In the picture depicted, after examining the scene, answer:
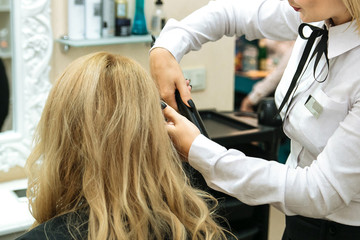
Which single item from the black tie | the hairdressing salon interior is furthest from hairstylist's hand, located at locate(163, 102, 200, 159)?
the hairdressing salon interior

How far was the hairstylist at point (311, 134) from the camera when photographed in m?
1.21

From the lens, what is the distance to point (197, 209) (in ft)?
4.24

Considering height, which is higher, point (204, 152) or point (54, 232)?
point (204, 152)

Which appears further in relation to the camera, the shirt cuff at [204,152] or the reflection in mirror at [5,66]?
the reflection in mirror at [5,66]

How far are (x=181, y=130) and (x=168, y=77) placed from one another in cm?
21

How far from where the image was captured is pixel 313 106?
131cm

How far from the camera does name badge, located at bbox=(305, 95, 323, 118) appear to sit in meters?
1.29

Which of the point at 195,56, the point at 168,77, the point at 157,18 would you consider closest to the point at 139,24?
the point at 157,18

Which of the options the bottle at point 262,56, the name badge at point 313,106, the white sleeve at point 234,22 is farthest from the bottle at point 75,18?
the bottle at point 262,56

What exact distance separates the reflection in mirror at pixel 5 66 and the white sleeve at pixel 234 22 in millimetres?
672

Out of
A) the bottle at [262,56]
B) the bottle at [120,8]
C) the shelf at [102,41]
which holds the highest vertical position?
the bottle at [120,8]

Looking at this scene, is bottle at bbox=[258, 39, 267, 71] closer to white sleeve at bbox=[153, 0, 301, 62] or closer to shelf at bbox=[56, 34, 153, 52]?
shelf at bbox=[56, 34, 153, 52]

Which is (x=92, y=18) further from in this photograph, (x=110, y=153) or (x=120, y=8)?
(x=110, y=153)

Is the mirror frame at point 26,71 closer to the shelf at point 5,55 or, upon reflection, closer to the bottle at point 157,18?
the shelf at point 5,55
